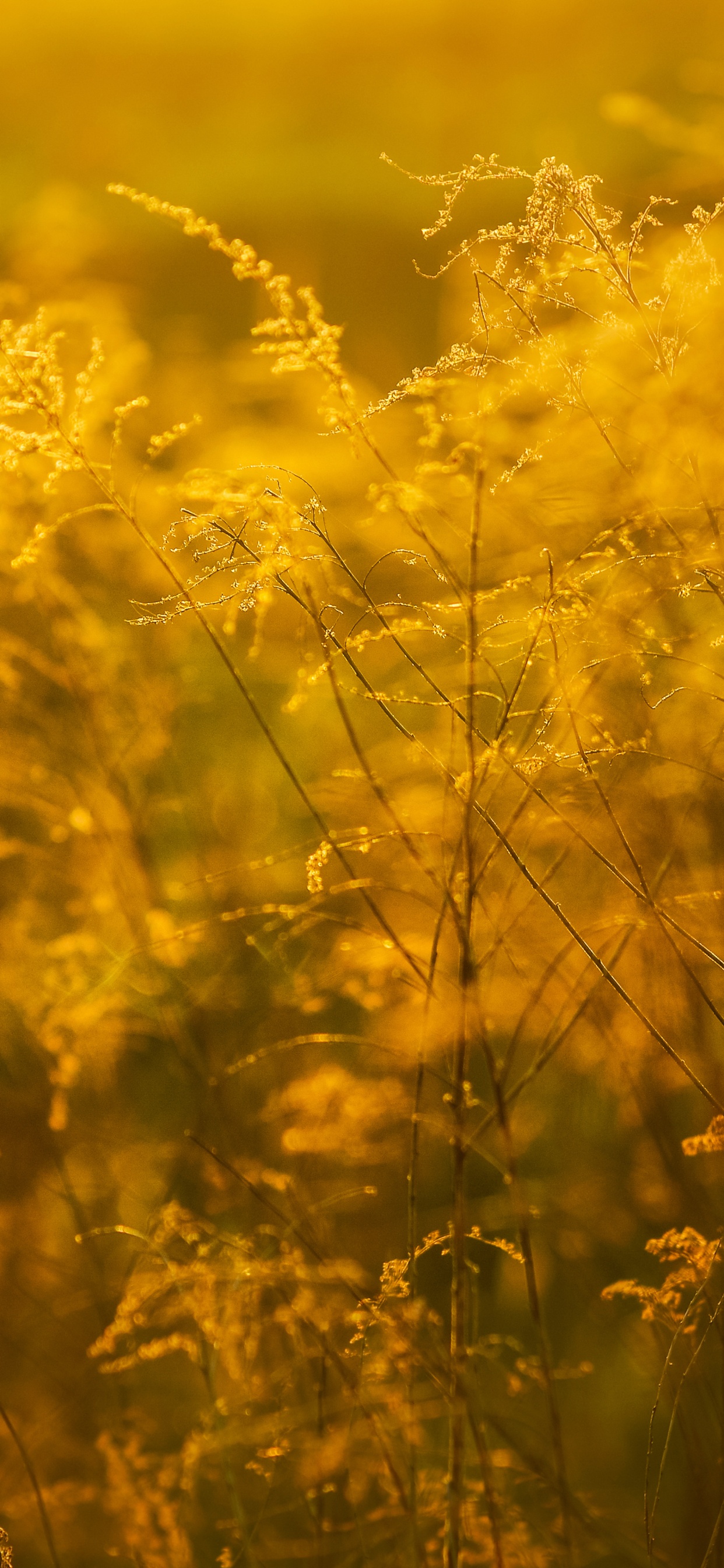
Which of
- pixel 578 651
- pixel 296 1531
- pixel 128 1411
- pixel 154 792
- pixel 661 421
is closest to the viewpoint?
pixel 661 421

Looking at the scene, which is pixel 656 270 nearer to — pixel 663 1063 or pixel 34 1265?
pixel 663 1063

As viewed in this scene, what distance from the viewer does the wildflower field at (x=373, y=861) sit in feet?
1.53

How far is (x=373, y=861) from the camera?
1.08m

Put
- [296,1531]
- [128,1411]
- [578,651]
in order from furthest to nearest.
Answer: [296,1531] → [128,1411] → [578,651]

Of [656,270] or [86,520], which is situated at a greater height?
[86,520]

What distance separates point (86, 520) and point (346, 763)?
0.45 metres

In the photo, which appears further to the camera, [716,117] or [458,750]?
[458,750]

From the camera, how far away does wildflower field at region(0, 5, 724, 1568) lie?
47 cm

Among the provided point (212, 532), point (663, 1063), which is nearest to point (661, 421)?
point (212, 532)

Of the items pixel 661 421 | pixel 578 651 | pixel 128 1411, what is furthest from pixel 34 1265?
pixel 661 421

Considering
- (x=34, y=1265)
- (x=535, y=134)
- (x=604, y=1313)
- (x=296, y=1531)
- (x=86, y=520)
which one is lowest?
(x=296, y=1531)

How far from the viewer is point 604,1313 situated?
103 cm

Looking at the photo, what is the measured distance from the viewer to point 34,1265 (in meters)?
1.16

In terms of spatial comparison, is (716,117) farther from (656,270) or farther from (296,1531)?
(296,1531)
